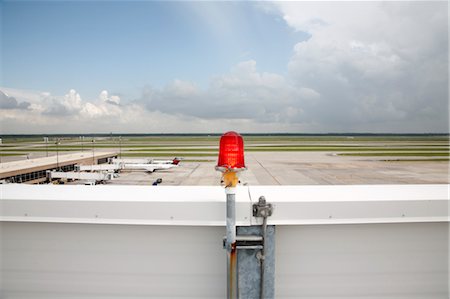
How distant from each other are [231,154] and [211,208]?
45 centimetres

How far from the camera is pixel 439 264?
74.3 inches

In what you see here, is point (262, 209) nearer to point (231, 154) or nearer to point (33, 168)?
point (231, 154)

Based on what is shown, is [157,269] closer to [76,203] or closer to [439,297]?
[76,203]

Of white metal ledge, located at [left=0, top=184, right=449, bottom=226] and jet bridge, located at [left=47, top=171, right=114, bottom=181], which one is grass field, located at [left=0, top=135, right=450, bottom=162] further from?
white metal ledge, located at [left=0, top=184, right=449, bottom=226]

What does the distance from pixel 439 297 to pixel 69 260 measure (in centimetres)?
268

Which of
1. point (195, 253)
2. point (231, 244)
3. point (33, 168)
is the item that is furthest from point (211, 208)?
point (33, 168)

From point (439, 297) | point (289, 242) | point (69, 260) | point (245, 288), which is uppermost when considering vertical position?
point (289, 242)

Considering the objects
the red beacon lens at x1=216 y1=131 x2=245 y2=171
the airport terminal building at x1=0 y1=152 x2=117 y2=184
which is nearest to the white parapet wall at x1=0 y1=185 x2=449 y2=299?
the red beacon lens at x1=216 y1=131 x2=245 y2=171

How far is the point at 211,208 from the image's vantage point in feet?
5.58

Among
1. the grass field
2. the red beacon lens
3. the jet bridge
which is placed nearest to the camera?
the red beacon lens

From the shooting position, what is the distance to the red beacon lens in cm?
145

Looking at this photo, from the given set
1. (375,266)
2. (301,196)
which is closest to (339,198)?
(301,196)

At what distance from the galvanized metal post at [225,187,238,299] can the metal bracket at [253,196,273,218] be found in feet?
0.57

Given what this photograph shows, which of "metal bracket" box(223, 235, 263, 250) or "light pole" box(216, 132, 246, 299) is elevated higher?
"light pole" box(216, 132, 246, 299)
